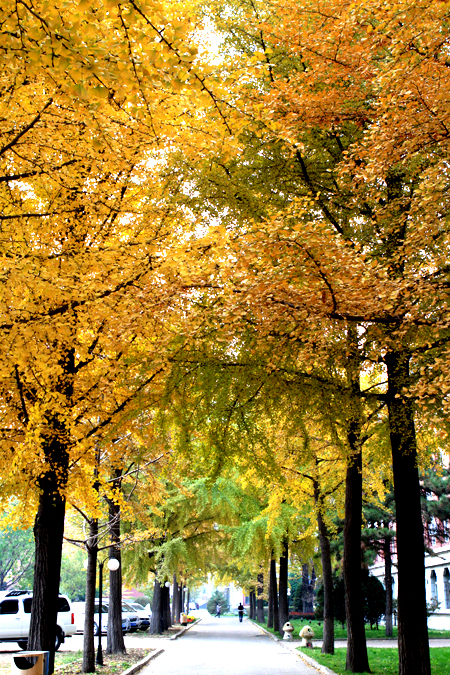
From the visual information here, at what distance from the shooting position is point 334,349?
334 inches

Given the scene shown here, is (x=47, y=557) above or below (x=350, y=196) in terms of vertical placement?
below

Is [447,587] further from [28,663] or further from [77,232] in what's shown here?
[77,232]

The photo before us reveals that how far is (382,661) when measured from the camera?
14812 millimetres

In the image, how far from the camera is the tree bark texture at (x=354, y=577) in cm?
1235

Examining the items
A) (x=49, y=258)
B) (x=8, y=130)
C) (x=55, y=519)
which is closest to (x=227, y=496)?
(x=55, y=519)

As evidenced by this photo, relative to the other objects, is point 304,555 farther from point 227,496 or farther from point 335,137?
point 335,137

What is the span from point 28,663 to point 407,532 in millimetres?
5620

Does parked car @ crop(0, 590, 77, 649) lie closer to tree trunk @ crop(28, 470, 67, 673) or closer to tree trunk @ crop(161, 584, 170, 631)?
tree trunk @ crop(161, 584, 170, 631)

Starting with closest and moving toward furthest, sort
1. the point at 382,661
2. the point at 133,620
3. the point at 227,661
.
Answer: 1. the point at 382,661
2. the point at 227,661
3. the point at 133,620

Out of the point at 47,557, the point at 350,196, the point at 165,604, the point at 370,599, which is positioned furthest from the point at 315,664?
the point at 165,604

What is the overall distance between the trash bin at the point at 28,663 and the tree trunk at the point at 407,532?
5.13m

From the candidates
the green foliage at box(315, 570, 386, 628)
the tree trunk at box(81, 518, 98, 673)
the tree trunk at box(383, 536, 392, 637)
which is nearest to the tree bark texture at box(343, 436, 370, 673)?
the tree trunk at box(81, 518, 98, 673)

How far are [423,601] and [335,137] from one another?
23.6 feet

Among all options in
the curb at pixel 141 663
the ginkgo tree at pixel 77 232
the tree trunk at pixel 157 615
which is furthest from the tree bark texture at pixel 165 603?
the ginkgo tree at pixel 77 232
